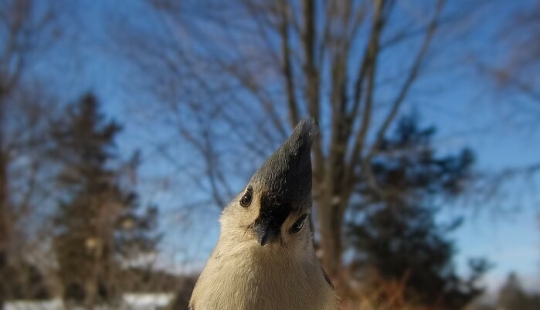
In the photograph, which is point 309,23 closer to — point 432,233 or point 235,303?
point 235,303

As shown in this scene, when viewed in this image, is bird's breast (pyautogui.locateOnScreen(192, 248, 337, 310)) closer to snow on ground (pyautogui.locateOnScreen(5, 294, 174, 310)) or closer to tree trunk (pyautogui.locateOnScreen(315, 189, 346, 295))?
tree trunk (pyautogui.locateOnScreen(315, 189, 346, 295))

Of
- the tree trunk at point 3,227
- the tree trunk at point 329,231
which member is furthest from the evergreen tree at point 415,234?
the tree trunk at point 3,227

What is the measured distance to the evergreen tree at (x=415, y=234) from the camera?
9539 mm

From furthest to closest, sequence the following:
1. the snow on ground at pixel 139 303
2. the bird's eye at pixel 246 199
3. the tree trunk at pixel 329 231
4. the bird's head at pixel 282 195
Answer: the snow on ground at pixel 139 303 < the tree trunk at pixel 329 231 < the bird's eye at pixel 246 199 < the bird's head at pixel 282 195

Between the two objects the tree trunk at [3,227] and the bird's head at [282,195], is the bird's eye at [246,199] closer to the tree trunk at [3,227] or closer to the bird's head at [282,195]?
the bird's head at [282,195]

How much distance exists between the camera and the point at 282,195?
1039 mm

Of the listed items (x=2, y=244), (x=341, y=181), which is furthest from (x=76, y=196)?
(x=341, y=181)

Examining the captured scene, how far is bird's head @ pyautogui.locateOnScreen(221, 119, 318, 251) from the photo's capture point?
104 cm

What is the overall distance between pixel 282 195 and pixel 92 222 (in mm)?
6426

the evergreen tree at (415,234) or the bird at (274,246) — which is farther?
the evergreen tree at (415,234)

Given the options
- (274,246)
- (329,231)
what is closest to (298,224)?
(274,246)

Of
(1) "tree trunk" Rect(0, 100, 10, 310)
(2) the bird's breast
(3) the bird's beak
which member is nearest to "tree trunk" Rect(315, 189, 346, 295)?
(2) the bird's breast

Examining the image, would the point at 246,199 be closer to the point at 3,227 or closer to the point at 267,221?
the point at 267,221

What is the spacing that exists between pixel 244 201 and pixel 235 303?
25cm
